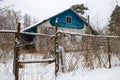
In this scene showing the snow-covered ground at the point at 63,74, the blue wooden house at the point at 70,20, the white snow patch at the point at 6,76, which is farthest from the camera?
the blue wooden house at the point at 70,20

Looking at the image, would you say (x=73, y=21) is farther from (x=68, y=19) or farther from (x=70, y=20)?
(x=68, y=19)

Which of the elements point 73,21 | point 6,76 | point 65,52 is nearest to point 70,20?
point 73,21

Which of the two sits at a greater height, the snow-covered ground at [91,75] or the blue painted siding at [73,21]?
the blue painted siding at [73,21]

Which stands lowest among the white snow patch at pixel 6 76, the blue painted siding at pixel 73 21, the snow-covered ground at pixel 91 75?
the snow-covered ground at pixel 91 75

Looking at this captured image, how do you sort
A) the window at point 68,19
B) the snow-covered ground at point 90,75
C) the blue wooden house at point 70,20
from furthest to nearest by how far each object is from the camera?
the window at point 68,19 < the blue wooden house at point 70,20 < the snow-covered ground at point 90,75

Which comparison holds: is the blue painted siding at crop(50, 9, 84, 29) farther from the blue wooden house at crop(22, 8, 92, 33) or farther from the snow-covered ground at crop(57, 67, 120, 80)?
the snow-covered ground at crop(57, 67, 120, 80)

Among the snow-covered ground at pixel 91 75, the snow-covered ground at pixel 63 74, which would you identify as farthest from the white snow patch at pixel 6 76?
the snow-covered ground at pixel 91 75

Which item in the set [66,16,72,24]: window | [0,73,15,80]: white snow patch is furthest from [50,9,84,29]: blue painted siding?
[0,73,15,80]: white snow patch

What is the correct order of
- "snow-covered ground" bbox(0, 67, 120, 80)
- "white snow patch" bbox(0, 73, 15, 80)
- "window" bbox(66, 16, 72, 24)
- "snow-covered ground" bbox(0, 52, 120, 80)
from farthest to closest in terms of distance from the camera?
"window" bbox(66, 16, 72, 24)
"snow-covered ground" bbox(0, 67, 120, 80)
"snow-covered ground" bbox(0, 52, 120, 80)
"white snow patch" bbox(0, 73, 15, 80)

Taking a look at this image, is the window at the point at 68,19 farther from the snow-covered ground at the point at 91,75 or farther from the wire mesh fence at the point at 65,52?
the snow-covered ground at the point at 91,75

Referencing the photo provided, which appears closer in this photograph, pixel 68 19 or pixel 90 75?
pixel 90 75

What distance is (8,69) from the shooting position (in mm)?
5871

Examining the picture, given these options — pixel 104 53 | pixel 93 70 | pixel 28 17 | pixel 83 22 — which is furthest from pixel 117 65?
pixel 28 17

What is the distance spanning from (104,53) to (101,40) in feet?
1.54
